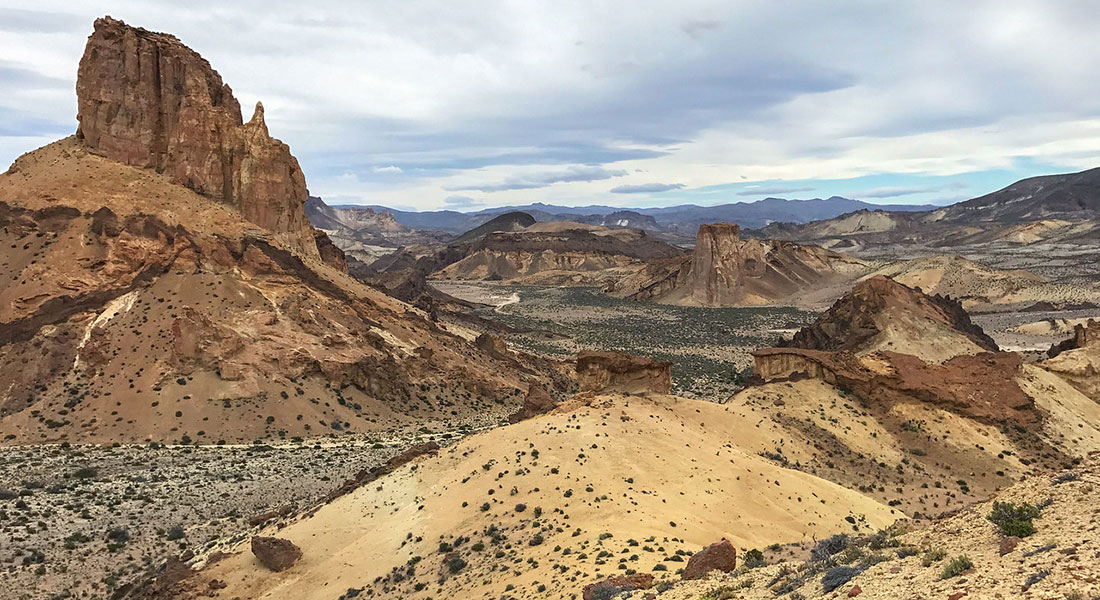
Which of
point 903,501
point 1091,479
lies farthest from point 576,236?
point 1091,479

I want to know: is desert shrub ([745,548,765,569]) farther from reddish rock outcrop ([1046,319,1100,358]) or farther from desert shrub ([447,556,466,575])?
reddish rock outcrop ([1046,319,1100,358])

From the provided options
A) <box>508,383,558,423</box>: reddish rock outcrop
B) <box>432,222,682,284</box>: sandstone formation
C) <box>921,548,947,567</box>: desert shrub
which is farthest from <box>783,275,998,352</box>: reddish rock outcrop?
<box>432,222,682,284</box>: sandstone formation

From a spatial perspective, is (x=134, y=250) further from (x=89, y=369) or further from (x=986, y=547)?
(x=986, y=547)

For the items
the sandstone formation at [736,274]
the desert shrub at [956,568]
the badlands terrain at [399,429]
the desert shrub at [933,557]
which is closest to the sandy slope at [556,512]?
the badlands terrain at [399,429]

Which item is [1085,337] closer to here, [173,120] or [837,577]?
[837,577]

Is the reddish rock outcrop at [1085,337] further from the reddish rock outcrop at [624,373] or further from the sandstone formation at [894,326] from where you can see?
the reddish rock outcrop at [624,373]

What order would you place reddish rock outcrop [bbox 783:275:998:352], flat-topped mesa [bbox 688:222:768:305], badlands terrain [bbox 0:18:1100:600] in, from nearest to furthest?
badlands terrain [bbox 0:18:1100:600], reddish rock outcrop [bbox 783:275:998:352], flat-topped mesa [bbox 688:222:768:305]
